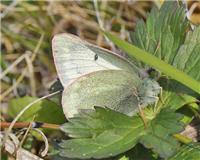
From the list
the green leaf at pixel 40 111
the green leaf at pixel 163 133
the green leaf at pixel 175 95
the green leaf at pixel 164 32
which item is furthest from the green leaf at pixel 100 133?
the green leaf at pixel 40 111

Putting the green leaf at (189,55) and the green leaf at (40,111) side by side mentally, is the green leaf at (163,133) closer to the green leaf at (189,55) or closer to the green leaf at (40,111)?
the green leaf at (189,55)

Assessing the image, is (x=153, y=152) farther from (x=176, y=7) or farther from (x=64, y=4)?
(x=64, y=4)

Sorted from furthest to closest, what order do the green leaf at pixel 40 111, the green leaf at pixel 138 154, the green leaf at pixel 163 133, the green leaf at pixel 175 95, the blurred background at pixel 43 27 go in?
the blurred background at pixel 43 27 < the green leaf at pixel 40 111 < the green leaf at pixel 175 95 < the green leaf at pixel 138 154 < the green leaf at pixel 163 133

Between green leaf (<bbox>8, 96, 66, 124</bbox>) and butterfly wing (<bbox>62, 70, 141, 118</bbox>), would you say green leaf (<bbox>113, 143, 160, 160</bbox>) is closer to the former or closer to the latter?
butterfly wing (<bbox>62, 70, 141, 118</bbox>)

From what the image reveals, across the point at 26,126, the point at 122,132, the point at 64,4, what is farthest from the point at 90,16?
the point at 122,132

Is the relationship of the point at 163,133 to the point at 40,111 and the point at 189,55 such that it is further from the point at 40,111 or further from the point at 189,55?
the point at 40,111

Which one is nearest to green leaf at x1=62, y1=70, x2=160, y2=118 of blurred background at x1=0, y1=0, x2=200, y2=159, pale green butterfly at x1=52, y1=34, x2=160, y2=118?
pale green butterfly at x1=52, y1=34, x2=160, y2=118
